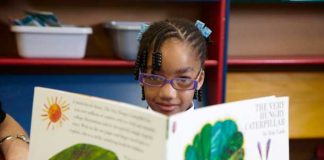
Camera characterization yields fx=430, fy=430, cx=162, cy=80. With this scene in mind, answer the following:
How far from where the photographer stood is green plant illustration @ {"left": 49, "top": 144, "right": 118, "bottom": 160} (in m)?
0.59

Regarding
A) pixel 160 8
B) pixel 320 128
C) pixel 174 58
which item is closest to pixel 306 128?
pixel 320 128

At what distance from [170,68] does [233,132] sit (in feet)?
1.20

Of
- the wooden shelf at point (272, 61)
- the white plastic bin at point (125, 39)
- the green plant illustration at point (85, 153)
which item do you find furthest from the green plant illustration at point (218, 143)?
the wooden shelf at point (272, 61)

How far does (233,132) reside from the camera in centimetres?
65

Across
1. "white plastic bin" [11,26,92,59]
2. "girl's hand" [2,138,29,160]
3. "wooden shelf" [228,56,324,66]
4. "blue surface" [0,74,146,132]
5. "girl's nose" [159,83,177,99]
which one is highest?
"white plastic bin" [11,26,92,59]

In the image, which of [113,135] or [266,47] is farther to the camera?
[266,47]

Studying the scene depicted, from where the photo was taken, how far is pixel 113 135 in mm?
580

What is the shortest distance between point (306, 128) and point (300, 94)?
16 centimetres

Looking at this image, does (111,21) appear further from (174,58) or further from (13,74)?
(174,58)

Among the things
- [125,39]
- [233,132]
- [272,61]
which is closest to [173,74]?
[233,132]

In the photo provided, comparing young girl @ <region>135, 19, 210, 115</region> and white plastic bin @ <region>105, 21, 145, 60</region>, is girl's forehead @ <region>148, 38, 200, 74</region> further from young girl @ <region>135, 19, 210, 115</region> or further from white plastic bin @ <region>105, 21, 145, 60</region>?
white plastic bin @ <region>105, 21, 145, 60</region>

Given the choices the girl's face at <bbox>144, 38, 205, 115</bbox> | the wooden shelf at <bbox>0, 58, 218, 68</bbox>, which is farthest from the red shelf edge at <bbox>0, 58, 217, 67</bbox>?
the girl's face at <bbox>144, 38, 205, 115</bbox>

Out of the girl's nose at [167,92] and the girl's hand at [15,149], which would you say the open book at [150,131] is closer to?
the girl's hand at [15,149]

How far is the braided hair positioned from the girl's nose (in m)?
0.05
